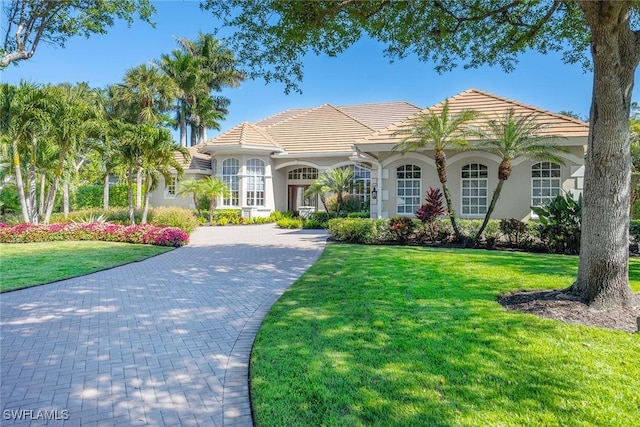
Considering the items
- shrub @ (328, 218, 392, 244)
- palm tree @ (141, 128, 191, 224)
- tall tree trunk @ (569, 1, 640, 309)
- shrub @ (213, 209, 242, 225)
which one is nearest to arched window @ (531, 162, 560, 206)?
shrub @ (328, 218, 392, 244)

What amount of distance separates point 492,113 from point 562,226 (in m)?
5.95

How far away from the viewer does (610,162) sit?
5.53 metres

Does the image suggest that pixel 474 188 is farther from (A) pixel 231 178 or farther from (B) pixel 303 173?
(A) pixel 231 178

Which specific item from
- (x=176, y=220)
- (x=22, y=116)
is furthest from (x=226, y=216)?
(x=22, y=116)

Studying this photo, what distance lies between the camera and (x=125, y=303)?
687cm

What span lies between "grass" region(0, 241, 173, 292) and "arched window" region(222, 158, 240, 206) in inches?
440

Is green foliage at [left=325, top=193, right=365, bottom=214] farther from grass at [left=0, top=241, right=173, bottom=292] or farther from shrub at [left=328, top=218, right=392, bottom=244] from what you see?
grass at [left=0, top=241, right=173, bottom=292]

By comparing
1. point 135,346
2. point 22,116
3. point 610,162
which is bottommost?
point 135,346

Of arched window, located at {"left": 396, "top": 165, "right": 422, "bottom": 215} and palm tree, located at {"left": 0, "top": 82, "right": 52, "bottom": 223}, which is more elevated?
palm tree, located at {"left": 0, "top": 82, "right": 52, "bottom": 223}

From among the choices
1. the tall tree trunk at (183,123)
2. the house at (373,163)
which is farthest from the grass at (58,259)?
the tall tree trunk at (183,123)

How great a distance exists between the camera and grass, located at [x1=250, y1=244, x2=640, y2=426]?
3.21 m

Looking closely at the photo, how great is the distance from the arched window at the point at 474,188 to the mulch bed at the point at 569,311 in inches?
403

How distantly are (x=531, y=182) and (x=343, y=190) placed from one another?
967cm

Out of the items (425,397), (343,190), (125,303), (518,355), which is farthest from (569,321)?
(343,190)
